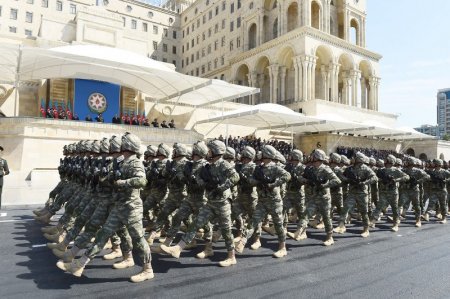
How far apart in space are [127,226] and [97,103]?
20569mm

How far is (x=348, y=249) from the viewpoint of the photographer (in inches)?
294

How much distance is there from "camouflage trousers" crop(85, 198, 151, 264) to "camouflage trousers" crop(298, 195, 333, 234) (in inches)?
171

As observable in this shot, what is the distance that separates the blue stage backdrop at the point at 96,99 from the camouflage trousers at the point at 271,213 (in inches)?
779

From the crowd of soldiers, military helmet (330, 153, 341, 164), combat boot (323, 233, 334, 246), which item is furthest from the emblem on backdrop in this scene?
combat boot (323, 233, 334, 246)

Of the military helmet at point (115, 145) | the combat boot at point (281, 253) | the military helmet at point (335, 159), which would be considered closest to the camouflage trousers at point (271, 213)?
the combat boot at point (281, 253)

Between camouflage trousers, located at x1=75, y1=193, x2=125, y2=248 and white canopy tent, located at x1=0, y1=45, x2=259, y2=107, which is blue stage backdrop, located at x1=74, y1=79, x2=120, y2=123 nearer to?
white canopy tent, located at x1=0, y1=45, x2=259, y2=107

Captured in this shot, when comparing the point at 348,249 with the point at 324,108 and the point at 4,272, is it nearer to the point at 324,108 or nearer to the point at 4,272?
the point at 4,272

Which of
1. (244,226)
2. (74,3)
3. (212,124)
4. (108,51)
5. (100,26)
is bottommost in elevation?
(244,226)

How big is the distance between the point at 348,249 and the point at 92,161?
581 centimetres

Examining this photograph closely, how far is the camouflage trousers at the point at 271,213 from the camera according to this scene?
21.9 feet

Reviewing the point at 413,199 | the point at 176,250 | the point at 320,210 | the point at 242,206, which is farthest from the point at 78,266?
the point at 413,199

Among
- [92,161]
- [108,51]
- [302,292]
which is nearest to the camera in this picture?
[302,292]

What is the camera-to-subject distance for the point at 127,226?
5043 mm

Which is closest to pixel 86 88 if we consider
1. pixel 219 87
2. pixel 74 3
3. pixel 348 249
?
pixel 219 87
